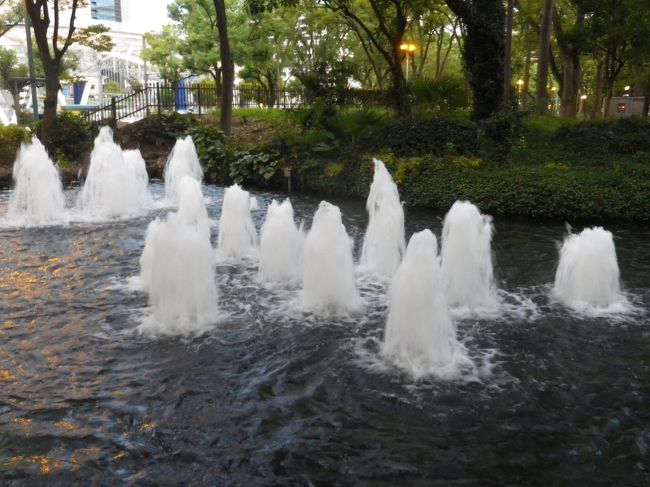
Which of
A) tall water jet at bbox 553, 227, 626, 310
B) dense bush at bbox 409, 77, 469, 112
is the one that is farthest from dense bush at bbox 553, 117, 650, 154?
tall water jet at bbox 553, 227, 626, 310

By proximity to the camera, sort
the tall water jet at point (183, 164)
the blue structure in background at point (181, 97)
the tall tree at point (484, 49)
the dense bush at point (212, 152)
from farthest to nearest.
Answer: the blue structure in background at point (181, 97)
the dense bush at point (212, 152)
the tall water jet at point (183, 164)
the tall tree at point (484, 49)

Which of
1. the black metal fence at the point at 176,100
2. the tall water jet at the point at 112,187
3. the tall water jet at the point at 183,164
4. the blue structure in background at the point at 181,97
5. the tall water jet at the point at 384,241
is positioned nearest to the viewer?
the tall water jet at the point at 384,241

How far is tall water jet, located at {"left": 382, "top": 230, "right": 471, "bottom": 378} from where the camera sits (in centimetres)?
576

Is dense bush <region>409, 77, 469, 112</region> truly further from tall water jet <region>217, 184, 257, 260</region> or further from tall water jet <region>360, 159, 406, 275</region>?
tall water jet <region>217, 184, 257, 260</region>

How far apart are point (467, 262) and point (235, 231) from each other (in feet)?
12.7

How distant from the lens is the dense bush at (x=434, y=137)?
15.6 metres

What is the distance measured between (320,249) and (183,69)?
1245 inches

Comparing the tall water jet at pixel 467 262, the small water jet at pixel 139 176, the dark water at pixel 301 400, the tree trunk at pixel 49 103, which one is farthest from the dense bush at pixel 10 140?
the tall water jet at pixel 467 262

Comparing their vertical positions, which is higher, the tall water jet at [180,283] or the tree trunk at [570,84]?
the tree trunk at [570,84]

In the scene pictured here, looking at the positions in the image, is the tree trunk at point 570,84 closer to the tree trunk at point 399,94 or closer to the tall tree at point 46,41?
the tree trunk at point 399,94

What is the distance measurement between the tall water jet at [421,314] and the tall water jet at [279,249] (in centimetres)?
285

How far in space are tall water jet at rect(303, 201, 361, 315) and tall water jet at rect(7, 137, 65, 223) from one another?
7543mm

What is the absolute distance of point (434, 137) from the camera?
15.7 meters

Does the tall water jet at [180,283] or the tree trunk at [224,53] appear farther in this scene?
the tree trunk at [224,53]
